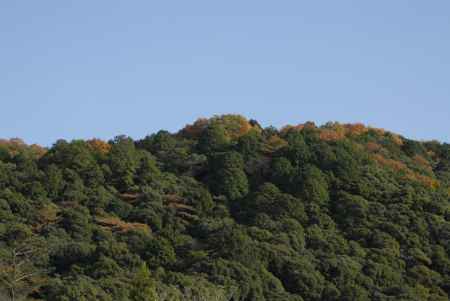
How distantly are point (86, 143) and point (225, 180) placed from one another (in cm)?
1042

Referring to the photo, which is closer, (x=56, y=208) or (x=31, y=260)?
(x=31, y=260)

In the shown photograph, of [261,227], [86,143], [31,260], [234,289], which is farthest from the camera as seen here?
[86,143]

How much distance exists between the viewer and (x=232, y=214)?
67562mm

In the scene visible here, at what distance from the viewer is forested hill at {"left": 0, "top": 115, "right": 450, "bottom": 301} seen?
5475 cm

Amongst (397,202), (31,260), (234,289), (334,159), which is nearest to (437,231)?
(397,202)

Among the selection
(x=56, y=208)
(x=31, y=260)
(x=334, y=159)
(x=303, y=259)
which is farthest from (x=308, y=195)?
(x=31, y=260)

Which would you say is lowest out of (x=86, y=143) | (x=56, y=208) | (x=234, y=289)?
(x=234, y=289)

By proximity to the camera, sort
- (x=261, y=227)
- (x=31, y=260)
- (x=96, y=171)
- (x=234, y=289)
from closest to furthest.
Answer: (x=234, y=289) < (x=31, y=260) < (x=261, y=227) < (x=96, y=171)

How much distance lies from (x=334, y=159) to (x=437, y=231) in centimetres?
949

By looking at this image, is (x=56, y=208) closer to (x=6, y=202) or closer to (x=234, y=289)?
(x=6, y=202)

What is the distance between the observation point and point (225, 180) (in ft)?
231

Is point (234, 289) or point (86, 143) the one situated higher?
point (86, 143)

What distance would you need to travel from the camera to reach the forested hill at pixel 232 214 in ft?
180

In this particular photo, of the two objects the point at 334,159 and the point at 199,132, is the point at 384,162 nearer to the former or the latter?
the point at 334,159
